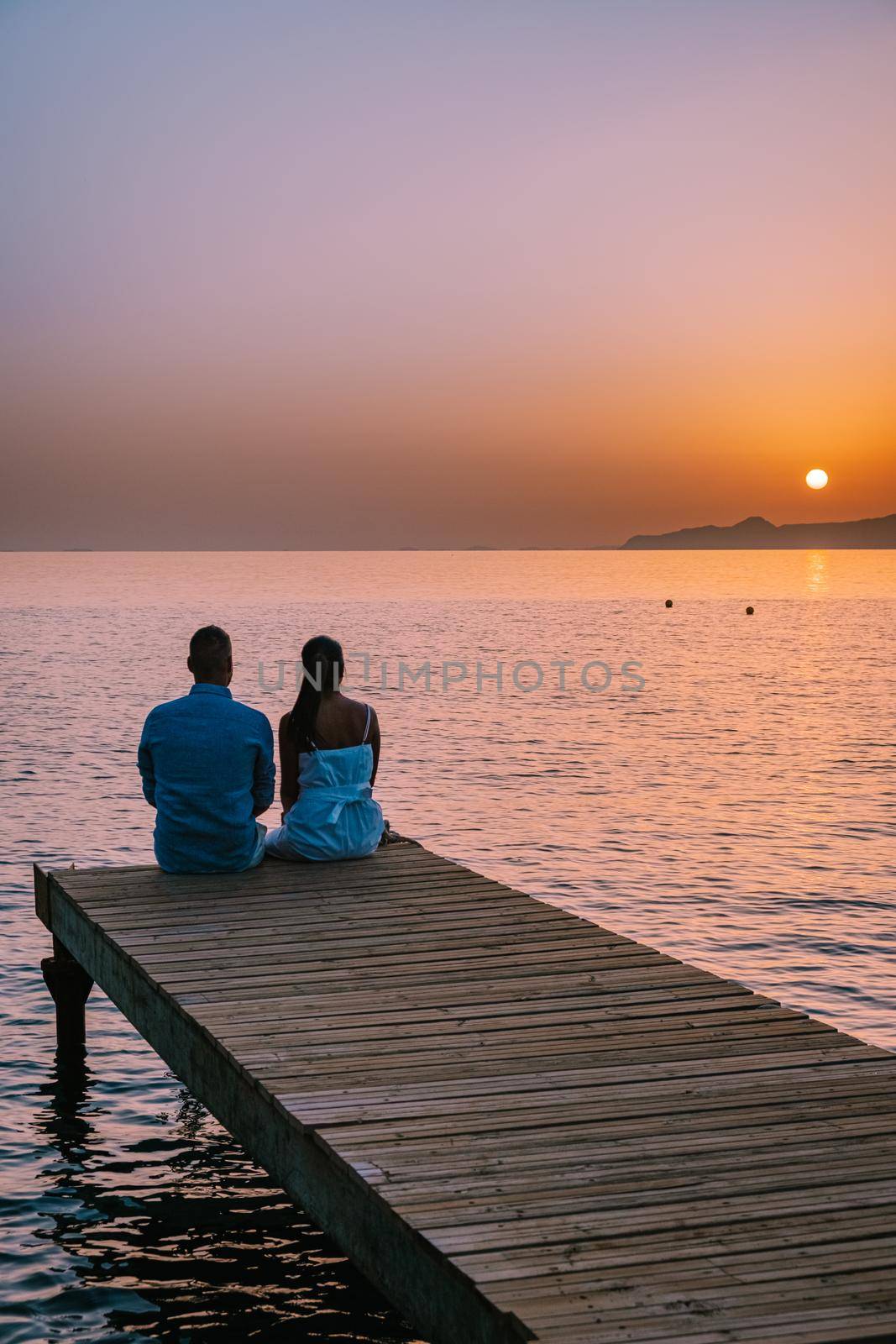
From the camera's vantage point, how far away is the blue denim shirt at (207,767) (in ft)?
27.6

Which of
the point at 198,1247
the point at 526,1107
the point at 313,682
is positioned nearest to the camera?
the point at 526,1107

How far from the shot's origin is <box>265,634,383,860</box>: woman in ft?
28.8

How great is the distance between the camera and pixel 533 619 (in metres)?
89.8

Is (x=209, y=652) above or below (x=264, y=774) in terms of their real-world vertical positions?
above

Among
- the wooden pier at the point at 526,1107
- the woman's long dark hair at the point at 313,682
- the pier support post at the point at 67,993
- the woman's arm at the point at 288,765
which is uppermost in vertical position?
the woman's long dark hair at the point at 313,682

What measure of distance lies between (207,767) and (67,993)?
7.71ft

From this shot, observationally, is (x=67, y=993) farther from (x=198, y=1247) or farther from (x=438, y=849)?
(x=438, y=849)

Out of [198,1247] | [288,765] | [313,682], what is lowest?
[198,1247]

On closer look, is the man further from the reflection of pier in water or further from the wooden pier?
the reflection of pier in water

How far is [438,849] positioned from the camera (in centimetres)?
1709

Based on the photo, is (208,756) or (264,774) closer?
(208,756)

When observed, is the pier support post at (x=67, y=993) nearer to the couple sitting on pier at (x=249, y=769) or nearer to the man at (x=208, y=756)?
the couple sitting on pier at (x=249, y=769)

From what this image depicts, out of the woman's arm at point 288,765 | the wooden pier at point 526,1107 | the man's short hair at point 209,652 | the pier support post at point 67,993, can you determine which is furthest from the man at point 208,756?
the pier support post at point 67,993

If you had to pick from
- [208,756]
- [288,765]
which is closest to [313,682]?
[288,765]
